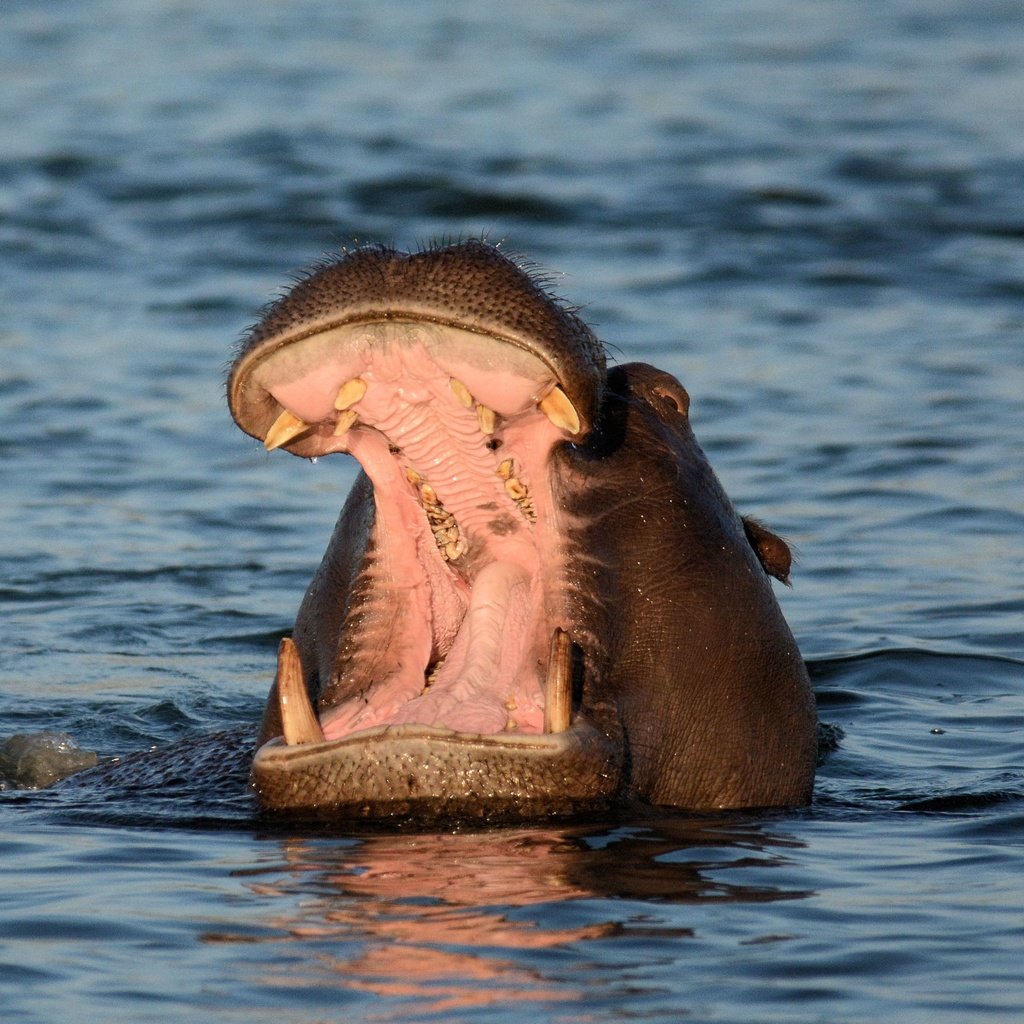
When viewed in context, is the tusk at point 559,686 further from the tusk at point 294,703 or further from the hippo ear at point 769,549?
the hippo ear at point 769,549

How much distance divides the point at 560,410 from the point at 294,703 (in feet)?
3.32

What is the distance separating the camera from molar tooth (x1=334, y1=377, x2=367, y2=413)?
18.2ft

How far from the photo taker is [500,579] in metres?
6.11

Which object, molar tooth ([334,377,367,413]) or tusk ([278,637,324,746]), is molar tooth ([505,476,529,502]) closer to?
molar tooth ([334,377,367,413])

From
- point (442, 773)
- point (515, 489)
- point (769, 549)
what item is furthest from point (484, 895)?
point (769, 549)

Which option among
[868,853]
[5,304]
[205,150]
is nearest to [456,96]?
[205,150]

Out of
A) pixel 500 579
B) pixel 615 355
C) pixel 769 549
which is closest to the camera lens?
pixel 500 579

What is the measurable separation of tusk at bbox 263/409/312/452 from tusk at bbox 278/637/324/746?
1.66 ft

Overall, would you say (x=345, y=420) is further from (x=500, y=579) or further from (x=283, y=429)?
(x=500, y=579)

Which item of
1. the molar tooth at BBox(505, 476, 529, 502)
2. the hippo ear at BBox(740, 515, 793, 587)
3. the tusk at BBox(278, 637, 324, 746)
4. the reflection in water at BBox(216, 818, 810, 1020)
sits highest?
the molar tooth at BBox(505, 476, 529, 502)

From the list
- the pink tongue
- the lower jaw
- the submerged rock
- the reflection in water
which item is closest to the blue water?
the reflection in water

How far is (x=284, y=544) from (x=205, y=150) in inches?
492

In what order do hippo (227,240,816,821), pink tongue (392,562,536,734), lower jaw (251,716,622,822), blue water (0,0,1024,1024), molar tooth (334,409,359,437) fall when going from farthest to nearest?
1. pink tongue (392,562,536,734)
2. molar tooth (334,409,359,437)
3. lower jaw (251,716,622,822)
4. hippo (227,240,816,821)
5. blue water (0,0,1024,1024)

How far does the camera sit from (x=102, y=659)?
9.68 meters
